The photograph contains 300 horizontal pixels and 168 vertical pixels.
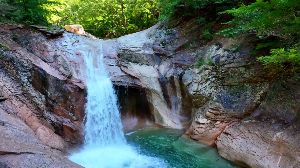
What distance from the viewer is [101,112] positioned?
8.69 m

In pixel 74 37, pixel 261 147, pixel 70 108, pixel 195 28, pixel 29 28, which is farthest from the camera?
pixel 74 37

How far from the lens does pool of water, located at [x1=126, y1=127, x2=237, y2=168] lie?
264 inches

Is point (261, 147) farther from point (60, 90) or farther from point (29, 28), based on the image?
point (29, 28)

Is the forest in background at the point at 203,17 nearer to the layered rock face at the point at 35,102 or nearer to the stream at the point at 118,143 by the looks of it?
the layered rock face at the point at 35,102

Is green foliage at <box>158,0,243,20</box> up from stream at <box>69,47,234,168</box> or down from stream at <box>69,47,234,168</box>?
up

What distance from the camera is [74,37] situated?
11328mm

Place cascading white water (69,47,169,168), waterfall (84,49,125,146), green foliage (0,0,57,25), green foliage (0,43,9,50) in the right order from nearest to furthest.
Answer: cascading white water (69,47,169,168), green foliage (0,43,9,50), waterfall (84,49,125,146), green foliage (0,0,57,25)

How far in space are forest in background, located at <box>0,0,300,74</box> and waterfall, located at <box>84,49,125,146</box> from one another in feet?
12.9

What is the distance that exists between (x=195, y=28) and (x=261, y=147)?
6365mm

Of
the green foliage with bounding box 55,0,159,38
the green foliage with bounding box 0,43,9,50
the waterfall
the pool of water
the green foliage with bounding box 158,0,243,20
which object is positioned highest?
the green foliage with bounding box 55,0,159,38

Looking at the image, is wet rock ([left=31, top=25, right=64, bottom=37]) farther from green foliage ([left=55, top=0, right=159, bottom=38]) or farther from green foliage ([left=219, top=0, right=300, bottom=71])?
green foliage ([left=219, top=0, right=300, bottom=71])

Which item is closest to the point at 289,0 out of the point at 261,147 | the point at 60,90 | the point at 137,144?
the point at 261,147

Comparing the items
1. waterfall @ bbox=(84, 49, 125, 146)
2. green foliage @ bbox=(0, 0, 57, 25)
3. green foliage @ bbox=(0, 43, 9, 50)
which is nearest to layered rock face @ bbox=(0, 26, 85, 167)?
green foliage @ bbox=(0, 43, 9, 50)

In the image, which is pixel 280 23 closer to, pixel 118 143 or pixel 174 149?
pixel 174 149
